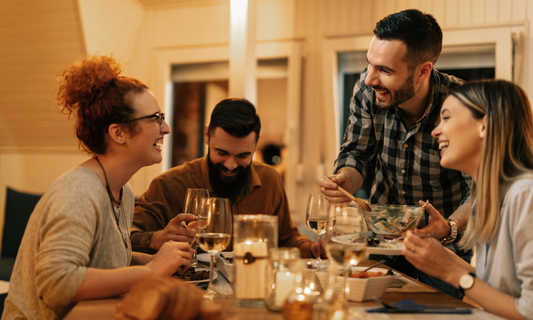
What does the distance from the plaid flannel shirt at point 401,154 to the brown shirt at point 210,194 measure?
0.41 m

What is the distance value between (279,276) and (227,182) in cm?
131

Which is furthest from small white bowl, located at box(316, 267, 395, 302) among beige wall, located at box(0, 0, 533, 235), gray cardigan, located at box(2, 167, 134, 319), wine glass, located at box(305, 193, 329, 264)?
beige wall, located at box(0, 0, 533, 235)

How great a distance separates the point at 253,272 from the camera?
1.00m

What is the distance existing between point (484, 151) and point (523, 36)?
104 inches

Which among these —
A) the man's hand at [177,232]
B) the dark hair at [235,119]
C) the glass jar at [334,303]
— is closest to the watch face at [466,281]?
the glass jar at [334,303]

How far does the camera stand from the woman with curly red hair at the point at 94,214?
1.05 meters

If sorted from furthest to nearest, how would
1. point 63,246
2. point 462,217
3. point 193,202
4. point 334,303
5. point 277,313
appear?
point 462,217 < point 193,202 < point 63,246 < point 277,313 < point 334,303

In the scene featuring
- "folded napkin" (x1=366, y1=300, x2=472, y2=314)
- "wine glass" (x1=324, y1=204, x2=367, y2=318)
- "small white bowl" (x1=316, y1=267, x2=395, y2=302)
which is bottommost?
"folded napkin" (x1=366, y1=300, x2=472, y2=314)

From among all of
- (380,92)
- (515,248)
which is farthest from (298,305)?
(380,92)

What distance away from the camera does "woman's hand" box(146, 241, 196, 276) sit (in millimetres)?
1168

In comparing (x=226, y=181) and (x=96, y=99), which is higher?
(x=96, y=99)

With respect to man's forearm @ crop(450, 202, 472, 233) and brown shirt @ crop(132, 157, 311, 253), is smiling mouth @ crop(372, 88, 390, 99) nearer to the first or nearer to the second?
man's forearm @ crop(450, 202, 472, 233)

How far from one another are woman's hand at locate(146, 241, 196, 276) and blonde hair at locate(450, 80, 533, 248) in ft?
2.63

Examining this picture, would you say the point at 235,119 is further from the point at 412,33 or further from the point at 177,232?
the point at 412,33
